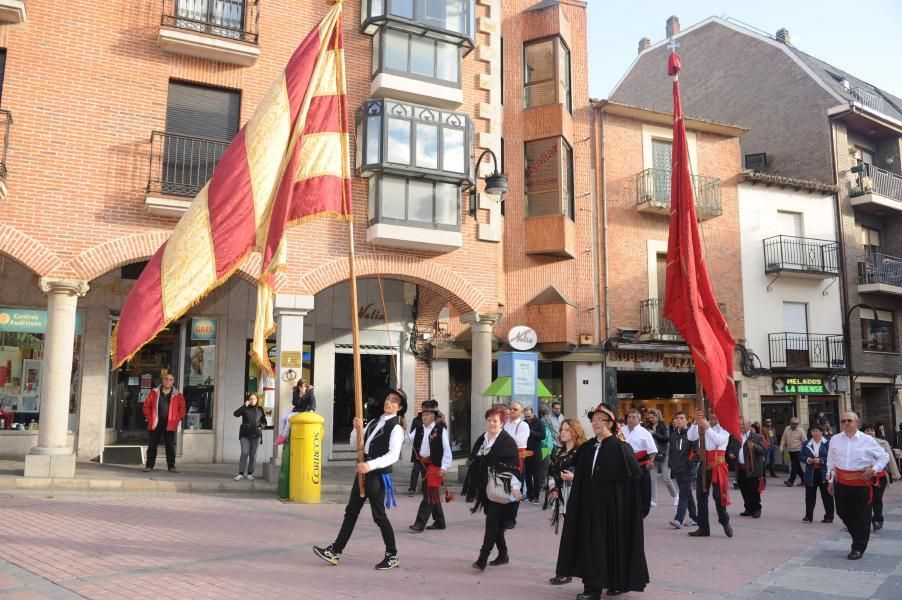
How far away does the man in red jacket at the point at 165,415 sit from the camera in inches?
544

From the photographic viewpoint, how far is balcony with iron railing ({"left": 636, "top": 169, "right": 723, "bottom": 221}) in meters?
23.0

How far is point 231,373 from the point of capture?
17266mm

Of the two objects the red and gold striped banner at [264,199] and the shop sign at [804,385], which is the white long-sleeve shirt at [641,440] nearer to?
the red and gold striped banner at [264,199]

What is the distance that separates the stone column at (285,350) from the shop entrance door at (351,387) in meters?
4.43

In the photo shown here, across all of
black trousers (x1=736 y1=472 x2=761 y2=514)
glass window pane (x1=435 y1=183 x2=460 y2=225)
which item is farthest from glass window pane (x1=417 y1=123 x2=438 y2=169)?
black trousers (x1=736 y1=472 x2=761 y2=514)

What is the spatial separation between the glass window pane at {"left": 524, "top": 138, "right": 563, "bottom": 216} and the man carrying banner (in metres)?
10.9

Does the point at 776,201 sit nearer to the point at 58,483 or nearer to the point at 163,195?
the point at 163,195

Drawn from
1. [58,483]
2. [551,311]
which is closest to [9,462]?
[58,483]

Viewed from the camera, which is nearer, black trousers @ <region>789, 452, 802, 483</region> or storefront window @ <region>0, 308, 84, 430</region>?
storefront window @ <region>0, 308, 84, 430</region>

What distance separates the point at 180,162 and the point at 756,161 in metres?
22.9

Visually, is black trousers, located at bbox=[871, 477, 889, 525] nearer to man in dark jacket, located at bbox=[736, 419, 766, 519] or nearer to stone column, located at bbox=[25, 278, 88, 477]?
man in dark jacket, located at bbox=[736, 419, 766, 519]

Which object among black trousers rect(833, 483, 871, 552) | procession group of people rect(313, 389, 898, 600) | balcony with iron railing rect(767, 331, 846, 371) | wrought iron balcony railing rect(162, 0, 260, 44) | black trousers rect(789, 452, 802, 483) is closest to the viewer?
procession group of people rect(313, 389, 898, 600)

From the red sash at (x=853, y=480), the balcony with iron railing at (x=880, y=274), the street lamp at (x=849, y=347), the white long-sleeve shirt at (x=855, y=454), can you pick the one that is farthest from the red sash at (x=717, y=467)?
the balcony with iron railing at (x=880, y=274)

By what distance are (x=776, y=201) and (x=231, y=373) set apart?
63.3 feet
